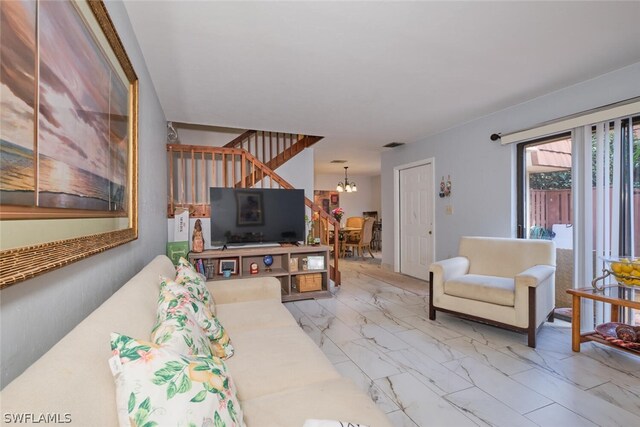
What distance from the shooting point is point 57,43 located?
0.84m

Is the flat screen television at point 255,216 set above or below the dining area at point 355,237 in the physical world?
above

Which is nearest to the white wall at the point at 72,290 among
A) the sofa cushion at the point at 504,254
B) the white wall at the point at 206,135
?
the white wall at the point at 206,135

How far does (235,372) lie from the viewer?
1.30 metres

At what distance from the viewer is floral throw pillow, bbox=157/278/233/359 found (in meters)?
1.18

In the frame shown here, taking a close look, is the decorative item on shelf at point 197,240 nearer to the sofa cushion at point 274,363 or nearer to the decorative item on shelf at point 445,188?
the sofa cushion at point 274,363

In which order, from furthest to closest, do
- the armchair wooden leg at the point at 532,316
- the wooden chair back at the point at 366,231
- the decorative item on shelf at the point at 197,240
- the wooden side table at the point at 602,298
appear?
the wooden chair back at the point at 366,231, the decorative item on shelf at the point at 197,240, the armchair wooden leg at the point at 532,316, the wooden side table at the point at 602,298

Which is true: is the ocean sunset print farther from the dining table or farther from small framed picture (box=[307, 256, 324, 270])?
the dining table

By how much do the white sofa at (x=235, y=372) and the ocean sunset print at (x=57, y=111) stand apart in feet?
1.17

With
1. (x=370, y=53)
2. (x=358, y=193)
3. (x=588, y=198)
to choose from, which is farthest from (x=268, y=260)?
(x=358, y=193)

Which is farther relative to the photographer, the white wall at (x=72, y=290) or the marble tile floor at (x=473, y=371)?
the marble tile floor at (x=473, y=371)

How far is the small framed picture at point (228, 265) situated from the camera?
143 inches

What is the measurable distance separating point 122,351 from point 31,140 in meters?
0.56

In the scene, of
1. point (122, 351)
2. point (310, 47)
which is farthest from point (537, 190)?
point (122, 351)

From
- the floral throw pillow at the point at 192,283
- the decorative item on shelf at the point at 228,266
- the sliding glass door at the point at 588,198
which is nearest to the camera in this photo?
the floral throw pillow at the point at 192,283
